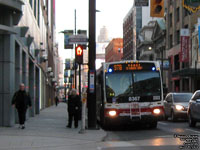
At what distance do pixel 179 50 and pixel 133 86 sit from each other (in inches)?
1679

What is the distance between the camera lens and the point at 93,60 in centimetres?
1584

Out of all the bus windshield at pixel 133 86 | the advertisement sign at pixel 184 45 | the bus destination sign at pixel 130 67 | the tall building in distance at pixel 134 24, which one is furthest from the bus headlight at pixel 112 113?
the tall building in distance at pixel 134 24

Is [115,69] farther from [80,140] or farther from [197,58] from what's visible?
[197,58]

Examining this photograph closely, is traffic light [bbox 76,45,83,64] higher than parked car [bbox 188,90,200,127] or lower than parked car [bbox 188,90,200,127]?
higher

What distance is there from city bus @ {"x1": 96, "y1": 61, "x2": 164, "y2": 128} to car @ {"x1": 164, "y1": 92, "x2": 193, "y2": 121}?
513 cm

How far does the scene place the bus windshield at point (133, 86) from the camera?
16.3m

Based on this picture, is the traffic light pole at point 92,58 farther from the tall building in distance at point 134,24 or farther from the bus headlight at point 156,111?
the tall building in distance at point 134,24

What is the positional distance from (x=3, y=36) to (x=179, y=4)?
47460mm

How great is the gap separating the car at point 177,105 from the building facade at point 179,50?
2315cm

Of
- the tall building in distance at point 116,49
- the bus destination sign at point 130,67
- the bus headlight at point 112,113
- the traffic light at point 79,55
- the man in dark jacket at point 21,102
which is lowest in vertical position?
the bus headlight at point 112,113

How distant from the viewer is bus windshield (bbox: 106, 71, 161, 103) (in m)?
16.3

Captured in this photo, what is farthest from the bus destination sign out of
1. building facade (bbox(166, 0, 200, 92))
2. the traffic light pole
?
building facade (bbox(166, 0, 200, 92))

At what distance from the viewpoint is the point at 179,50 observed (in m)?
57.6

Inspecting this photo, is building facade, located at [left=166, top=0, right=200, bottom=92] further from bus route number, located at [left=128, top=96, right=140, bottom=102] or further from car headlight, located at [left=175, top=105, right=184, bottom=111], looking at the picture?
bus route number, located at [left=128, top=96, right=140, bottom=102]
